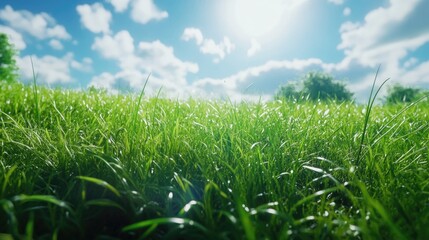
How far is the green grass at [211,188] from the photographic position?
4.57ft

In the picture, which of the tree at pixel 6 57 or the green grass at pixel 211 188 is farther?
the tree at pixel 6 57

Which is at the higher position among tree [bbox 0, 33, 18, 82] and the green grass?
tree [bbox 0, 33, 18, 82]

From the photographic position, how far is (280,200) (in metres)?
1.61

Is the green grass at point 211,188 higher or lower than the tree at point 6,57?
lower

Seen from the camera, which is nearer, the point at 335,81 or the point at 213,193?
the point at 213,193

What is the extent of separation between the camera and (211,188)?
1494mm

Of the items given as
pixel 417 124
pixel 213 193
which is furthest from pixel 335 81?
pixel 213 193

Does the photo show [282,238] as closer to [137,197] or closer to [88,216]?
[137,197]

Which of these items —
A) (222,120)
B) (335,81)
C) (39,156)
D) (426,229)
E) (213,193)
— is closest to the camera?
(426,229)

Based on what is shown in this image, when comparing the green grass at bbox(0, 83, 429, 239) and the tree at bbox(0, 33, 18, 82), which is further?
the tree at bbox(0, 33, 18, 82)

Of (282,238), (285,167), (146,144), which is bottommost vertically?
(282,238)

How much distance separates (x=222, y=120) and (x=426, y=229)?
186 centimetres

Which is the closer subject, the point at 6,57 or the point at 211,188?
the point at 211,188

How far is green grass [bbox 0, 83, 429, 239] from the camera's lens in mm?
1394
